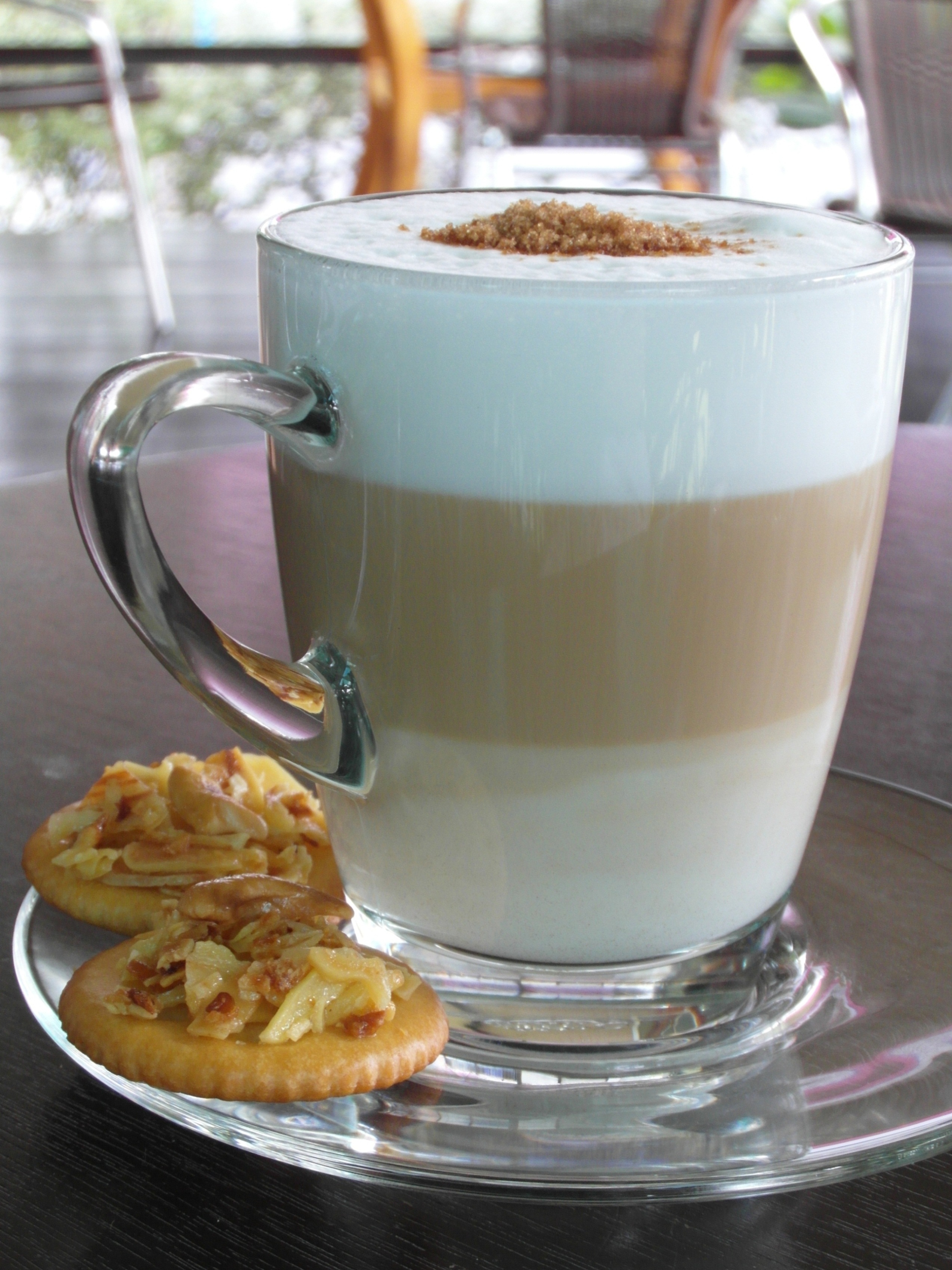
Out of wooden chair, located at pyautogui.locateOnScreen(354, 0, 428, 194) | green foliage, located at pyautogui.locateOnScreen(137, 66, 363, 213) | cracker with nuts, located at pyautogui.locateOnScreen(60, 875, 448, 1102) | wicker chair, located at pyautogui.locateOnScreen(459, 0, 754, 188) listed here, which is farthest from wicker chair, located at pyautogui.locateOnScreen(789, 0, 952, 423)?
cracker with nuts, located at pyautogui.locateOnScreen(60, 875, 448, 1102)

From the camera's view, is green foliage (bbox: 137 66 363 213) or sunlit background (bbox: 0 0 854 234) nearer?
sunlit background (bbox: 0 0 854 234)

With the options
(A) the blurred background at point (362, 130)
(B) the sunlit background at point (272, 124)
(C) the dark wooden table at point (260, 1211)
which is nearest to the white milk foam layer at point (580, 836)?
(C) the dark wooden table at point (260, 1211)

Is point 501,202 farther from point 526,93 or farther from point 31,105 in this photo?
point 526,93

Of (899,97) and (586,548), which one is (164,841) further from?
(899,97)

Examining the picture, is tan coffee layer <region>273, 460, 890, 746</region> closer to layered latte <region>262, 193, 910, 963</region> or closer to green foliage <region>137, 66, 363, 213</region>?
layered latte <region>262, 193, 910, 963</region>

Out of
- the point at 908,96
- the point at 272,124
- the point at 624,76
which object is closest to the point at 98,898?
the point at 908,96

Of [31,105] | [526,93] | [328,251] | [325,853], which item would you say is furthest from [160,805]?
[526,93]
